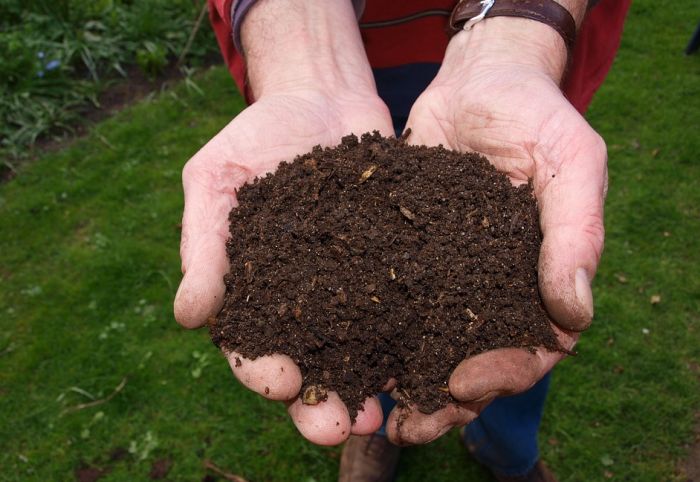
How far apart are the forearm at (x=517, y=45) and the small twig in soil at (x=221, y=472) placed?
2.22m

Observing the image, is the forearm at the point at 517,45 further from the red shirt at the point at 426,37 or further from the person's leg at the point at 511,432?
the person's leg at the point at 511,432

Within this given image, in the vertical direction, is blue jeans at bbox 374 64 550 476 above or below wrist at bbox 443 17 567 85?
below

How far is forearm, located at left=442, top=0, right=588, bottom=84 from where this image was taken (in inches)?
81.8

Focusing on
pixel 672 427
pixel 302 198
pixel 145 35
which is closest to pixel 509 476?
pixel 672 427

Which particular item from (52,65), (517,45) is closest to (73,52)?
(52,65)

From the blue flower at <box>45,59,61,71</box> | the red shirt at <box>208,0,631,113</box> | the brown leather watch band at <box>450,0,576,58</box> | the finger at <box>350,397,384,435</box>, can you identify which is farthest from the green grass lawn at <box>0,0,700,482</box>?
the brown leather watch band at <box>450,0,576,58</box>

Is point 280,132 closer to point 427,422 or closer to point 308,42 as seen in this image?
point 308,42

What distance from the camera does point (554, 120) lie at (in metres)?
1.78

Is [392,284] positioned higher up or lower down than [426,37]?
lower down

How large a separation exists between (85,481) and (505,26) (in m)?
2.96

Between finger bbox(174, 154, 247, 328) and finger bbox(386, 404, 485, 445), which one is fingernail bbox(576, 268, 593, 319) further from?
finger bbox(174, 154, 247, 328)

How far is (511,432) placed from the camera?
2.74 m

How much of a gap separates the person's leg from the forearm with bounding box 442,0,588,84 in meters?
1.33

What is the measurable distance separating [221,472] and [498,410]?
145 cm
